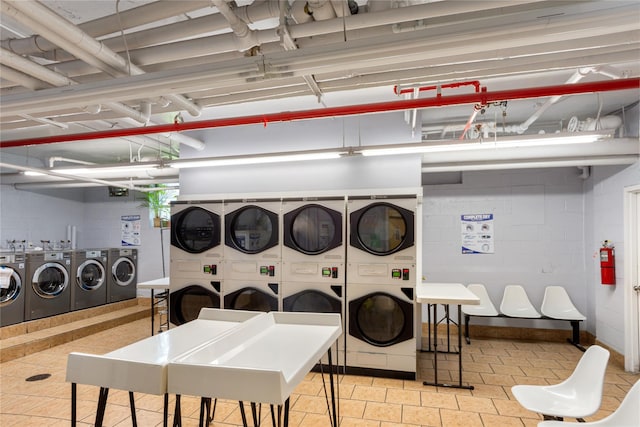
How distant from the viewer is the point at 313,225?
4.42 metres

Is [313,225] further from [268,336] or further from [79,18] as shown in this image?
[79,18]

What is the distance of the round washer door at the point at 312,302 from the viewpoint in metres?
4.22

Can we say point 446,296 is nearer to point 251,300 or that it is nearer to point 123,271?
point 251,300

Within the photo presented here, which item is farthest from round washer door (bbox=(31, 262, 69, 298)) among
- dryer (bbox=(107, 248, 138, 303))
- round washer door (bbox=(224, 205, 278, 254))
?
round washer door (bbox=(224, 205, 278, 254))

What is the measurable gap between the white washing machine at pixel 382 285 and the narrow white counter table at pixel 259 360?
5.13 ft

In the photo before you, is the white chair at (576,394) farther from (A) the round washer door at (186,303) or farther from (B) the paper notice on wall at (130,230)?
(B) the paper notice on wall at (130,230)

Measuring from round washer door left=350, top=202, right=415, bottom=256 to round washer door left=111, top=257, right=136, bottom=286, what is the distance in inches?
202

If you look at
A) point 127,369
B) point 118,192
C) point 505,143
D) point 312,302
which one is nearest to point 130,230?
point 118,192

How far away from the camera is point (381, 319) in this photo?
4.10 metres

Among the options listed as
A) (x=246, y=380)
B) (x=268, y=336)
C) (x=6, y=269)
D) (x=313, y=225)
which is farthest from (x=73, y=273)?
(x=246, y=380)

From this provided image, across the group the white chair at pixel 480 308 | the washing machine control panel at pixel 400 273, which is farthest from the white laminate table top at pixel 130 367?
the white chair at pixel 480 308

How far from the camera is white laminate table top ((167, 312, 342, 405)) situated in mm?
1545

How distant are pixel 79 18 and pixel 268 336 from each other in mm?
2568

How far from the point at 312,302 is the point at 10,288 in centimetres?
446
